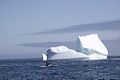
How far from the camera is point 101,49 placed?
9719cm

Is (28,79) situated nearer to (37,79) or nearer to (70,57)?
(37,79)

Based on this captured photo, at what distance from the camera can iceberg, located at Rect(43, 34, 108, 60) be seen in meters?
94.2

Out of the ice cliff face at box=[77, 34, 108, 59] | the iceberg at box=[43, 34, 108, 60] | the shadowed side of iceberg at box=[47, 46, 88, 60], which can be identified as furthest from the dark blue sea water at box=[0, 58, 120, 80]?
the ice cliff face at box=[77, 34, 108, 59]

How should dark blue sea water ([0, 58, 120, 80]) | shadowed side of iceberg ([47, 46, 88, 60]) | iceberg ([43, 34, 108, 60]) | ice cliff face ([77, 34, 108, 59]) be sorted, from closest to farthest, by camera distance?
dark blue sea water ([0, 58, 120, 80]) < shadowed side of iceberg ([47, 46, 88, 60]) < iceberg ([43, 34, 108, 60]) < ice cliff face ([77, 34, 108, 59])

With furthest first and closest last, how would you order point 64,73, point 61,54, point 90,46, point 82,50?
point 90,46
point 82,50
point 61,54
point 64,73

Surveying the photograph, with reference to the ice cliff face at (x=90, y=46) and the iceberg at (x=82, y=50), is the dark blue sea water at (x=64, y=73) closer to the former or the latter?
the iceberg at (x=82, y=50)

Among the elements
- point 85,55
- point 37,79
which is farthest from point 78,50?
point 37,79

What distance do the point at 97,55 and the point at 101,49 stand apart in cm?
376

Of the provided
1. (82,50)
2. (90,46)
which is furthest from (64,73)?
(90,46)

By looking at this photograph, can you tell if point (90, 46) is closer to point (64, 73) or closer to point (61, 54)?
point (61, 54)

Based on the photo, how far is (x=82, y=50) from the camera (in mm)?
96125

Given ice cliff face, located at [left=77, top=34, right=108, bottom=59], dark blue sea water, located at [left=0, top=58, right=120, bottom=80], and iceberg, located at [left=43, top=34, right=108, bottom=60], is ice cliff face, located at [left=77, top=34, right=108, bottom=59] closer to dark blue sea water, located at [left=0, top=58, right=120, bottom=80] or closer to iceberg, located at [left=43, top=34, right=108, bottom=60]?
iceberg, located at [left=43, top=34, right=108, bottom=60]

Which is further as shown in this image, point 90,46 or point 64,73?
point 90,46

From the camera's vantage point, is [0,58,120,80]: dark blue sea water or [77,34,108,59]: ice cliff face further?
[77,34,108,59]: ice cliff face
